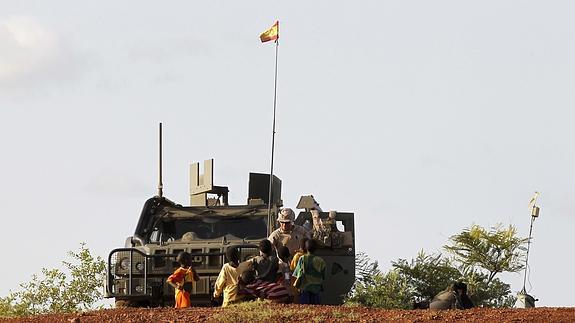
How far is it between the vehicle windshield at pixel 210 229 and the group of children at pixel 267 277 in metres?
2.84

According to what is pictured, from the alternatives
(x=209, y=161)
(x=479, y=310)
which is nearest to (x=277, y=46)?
(x=209, y=161)

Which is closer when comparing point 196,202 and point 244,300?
point 244,300

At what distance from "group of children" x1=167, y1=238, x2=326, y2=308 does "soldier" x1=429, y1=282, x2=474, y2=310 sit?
59.9 inches

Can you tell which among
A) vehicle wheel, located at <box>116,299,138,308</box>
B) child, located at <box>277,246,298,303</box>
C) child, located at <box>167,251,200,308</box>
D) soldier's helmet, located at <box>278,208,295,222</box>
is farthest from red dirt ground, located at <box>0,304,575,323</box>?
vehicle wheel, located at <box>116,299,138,308</box>

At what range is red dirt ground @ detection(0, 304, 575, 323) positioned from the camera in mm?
14383

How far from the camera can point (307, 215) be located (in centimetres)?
2066

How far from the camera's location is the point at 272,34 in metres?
24.5

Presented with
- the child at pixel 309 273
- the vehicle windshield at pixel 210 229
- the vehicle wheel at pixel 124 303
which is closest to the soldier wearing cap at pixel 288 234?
the child at pixel 309 273

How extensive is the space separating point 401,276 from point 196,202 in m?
4.23

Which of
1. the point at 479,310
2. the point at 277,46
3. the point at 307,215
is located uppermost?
the point at 277,46

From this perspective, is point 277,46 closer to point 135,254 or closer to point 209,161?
point 209,161

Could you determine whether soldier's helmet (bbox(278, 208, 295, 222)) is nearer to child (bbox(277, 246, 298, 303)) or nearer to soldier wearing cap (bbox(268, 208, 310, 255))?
soldier wearing cap (bbox(268, 208, 310, 255))

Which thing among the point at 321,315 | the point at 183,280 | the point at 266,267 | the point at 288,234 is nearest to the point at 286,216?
the point at 288,234

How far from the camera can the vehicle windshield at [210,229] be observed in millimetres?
21062
